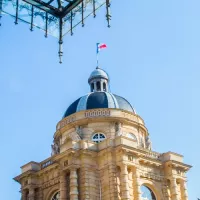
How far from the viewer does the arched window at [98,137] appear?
37.9m

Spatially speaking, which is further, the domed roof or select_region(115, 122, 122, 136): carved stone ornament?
the domed roof

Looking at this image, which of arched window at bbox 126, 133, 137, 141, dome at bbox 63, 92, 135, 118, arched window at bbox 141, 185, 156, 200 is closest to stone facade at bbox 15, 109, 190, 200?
arched window at bbox 126, 133, 137, 141

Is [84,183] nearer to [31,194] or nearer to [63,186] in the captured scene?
[63,186]

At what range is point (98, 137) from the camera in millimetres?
38219

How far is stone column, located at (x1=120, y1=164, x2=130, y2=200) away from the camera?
31.9 metres

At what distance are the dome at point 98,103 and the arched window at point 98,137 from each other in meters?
2.93

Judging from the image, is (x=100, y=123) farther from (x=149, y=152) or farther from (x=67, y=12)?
(x=67, y=12)

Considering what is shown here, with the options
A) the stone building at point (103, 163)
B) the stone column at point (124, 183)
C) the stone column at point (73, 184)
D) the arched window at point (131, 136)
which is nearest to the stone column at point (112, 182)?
the stone building at point (103, 163)

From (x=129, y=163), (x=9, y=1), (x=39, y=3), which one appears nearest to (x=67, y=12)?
(x=39, y=3)

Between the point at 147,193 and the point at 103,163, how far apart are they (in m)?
4.59

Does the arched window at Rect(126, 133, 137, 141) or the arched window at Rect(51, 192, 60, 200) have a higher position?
the arched window at Rect(126, 133, 137, 141)

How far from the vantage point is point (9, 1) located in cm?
1256

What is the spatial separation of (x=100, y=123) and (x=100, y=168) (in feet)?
17.2

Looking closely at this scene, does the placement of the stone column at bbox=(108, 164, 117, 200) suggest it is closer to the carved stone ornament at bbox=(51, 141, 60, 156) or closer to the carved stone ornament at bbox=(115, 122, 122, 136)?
the carved stone ornament at bbox=(115, 122, 122, 136)
